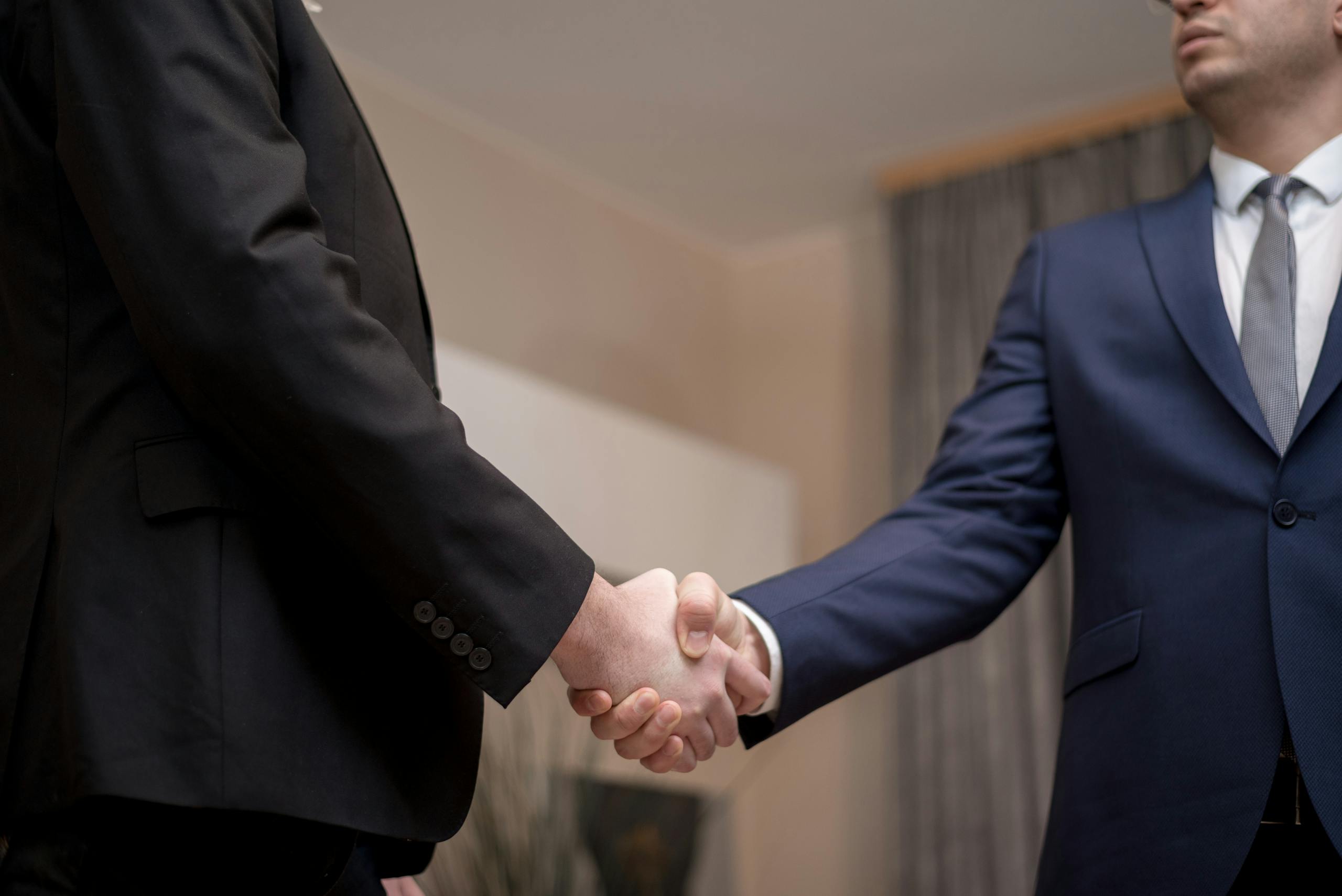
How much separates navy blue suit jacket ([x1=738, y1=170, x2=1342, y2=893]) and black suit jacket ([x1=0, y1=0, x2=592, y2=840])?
2.10ft

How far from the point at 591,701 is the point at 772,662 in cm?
34

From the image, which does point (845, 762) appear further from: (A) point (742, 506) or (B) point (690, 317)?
(B) point (690, 317)

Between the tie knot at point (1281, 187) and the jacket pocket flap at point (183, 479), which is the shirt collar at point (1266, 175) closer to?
the tie knot at point (1281, 187)

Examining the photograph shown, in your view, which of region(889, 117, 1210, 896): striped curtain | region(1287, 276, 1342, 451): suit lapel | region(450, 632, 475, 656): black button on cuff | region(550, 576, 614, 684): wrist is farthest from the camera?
region(889, 117, 1210, 896): striped curtain

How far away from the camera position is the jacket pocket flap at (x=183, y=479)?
95cm

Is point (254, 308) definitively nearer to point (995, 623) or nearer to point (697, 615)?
point (697, 615)

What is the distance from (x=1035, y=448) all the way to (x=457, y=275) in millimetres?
2371

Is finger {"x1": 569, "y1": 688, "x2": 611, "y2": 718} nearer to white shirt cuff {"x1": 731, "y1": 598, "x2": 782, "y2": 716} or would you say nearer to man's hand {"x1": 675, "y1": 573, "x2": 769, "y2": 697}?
man's hand {"x1": 675, "y1": 573, "x2": 769, "y2": 697}

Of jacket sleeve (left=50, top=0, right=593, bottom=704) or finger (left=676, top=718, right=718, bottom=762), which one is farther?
finger (left=676, top=718, right=718, bottom=762)

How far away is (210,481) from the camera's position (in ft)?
3.19

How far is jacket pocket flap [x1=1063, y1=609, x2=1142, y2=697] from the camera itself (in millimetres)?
1443

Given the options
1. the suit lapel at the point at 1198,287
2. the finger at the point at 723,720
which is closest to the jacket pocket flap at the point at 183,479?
the finger at the point at 723,720

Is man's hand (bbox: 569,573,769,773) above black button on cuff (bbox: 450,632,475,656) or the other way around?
the other way around

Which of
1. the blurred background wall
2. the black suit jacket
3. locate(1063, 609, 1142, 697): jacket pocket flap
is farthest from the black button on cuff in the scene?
the blurred background wall
